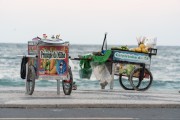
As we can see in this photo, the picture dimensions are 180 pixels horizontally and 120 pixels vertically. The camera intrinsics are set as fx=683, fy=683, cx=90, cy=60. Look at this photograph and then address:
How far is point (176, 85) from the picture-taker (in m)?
32.2

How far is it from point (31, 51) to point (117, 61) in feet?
8.41

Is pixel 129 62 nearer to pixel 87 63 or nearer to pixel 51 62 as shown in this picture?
pixel 87 63

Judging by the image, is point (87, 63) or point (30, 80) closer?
point (30, 80)

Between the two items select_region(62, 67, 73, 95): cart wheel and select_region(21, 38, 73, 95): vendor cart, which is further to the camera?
select_region(62, 67, 73, 95): cart wheel

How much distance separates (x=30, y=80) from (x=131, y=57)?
3.25 m

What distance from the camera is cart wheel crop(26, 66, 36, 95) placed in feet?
50.0

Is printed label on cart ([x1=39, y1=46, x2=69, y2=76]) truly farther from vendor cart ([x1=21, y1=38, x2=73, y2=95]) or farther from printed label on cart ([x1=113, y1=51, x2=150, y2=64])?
printed label on cart ([x1=113, y1=51, x2=150, y2=64])

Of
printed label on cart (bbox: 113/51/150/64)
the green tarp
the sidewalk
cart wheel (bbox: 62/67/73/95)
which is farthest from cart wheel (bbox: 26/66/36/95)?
printed label on cart (bbox: 113/51/150/64)

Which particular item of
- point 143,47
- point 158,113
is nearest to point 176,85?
point 143,47

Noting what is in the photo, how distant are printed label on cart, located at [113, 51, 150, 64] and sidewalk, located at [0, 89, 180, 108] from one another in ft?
5.02

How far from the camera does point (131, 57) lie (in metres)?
17.7

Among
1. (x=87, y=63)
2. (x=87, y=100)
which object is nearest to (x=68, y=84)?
(x=87, y=100)

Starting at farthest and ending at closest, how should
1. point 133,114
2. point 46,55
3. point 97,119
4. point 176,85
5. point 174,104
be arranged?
point 176,85
point 46,55
point 174,104
point 133,114
point 97,119

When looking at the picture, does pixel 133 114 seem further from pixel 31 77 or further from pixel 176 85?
pixel 176 85
